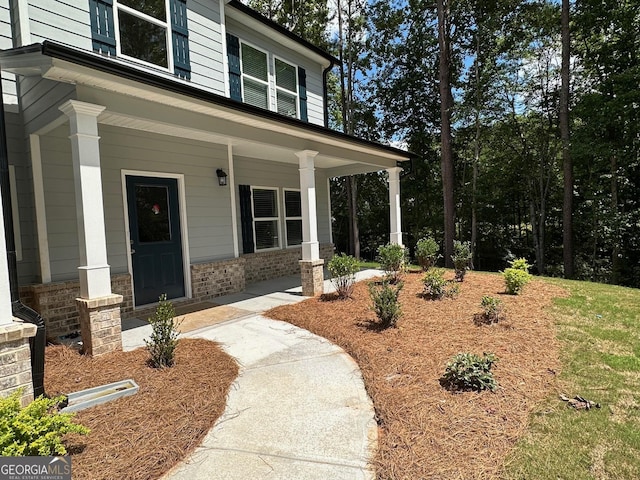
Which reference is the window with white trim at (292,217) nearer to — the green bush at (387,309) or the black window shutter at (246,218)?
the black window shutter at (246,218)

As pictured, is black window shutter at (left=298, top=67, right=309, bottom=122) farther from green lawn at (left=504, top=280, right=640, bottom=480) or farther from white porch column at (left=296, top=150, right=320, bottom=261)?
green lawn at (left=504, top=280, right=640, bottom=480)

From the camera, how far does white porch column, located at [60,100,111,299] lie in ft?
11.8

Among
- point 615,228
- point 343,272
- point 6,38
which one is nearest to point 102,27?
point 6,38

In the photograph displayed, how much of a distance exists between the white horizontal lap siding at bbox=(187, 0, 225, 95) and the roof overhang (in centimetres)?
131

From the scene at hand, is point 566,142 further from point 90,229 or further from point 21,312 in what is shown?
point 21,312

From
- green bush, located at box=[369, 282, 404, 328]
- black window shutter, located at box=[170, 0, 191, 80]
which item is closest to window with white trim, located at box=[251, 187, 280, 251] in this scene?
black window shutter, located at box=[170, 0, 191, 80]

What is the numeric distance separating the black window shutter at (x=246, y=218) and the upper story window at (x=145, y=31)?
2.53 metres

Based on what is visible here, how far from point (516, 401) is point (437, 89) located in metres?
16.3

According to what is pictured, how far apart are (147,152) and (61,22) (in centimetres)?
195

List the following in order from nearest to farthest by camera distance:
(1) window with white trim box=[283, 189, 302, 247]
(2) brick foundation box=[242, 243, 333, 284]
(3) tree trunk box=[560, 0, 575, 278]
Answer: (2) brick foundation box=[242, 243, 333, 284], (1) window with white trim box=[283, 189, 302, 247], (3) tree trunk box=[560, 0, 575, 278]

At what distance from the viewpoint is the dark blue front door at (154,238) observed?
564 cm

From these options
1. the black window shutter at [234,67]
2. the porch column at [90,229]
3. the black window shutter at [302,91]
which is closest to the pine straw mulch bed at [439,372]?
the porch column at [90,229]

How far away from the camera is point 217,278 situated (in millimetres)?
6770

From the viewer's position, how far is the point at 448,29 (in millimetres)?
13945
